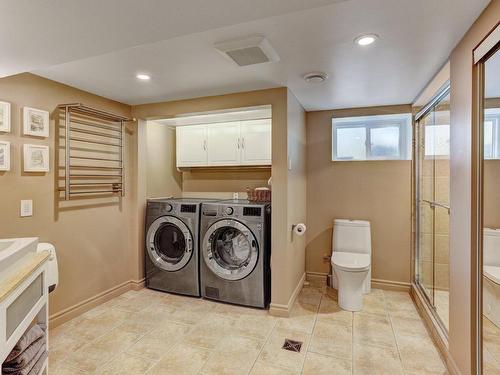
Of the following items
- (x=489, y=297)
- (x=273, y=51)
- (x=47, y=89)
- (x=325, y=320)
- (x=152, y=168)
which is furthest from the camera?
(x=152, y=168)

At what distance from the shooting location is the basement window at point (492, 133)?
1.41m

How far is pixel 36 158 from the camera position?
228 cm

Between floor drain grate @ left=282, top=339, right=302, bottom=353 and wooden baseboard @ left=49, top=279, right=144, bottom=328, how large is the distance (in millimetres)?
1909

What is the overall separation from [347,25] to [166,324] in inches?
105

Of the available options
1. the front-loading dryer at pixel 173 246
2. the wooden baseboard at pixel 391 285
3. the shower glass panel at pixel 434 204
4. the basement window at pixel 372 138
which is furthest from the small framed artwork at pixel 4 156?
the wooden baseboard at pixel 391 285

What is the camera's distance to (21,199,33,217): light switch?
220cm

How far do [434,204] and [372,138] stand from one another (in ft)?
3.81

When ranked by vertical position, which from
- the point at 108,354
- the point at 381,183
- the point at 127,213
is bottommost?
the point at 108,354

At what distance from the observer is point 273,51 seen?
6.04 ft

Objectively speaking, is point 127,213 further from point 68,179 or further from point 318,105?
point 318,105

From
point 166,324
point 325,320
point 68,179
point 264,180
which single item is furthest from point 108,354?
point 264,180

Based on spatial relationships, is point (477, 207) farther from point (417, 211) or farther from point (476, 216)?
point (417, 211)

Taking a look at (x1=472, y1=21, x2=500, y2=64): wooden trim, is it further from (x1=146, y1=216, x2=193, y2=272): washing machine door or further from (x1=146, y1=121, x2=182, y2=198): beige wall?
(x1=146, y1=121, x2=182, y2=198): beige wall

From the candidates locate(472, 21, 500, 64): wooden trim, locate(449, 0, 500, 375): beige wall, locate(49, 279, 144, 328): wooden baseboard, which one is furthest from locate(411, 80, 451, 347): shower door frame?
locate(49, 279, 144, 328): wooden baseboard
